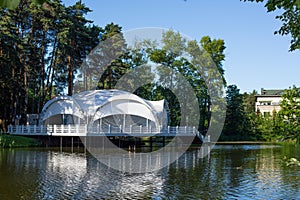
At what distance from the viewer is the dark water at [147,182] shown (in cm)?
1171

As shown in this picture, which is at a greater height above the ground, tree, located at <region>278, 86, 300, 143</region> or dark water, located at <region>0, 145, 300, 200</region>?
tree, located at <region>278, 86, 300, 143</region>

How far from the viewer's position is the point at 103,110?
32812mm

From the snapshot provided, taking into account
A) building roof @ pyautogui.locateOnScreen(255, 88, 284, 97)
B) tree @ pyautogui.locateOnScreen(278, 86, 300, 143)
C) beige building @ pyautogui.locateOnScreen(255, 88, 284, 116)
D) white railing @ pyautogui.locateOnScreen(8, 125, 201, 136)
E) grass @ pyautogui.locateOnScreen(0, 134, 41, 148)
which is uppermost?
building roof @ pyautogui.locateOnScreen(255, 88, 284, 97)

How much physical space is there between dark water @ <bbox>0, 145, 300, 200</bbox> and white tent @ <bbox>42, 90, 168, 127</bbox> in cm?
1323

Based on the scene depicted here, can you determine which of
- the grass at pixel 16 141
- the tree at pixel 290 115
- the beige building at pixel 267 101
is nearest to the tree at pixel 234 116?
the beige building at pixel 267 101

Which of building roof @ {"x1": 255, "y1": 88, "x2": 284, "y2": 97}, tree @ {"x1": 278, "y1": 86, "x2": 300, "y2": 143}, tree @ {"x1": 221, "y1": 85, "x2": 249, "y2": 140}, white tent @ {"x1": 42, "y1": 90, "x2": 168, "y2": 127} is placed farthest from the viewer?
building roof @ {"x1": 255, "y1": 88, "x2": 284, "y2": 97}

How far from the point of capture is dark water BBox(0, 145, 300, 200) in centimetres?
1171

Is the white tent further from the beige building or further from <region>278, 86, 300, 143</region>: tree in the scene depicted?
the beige building

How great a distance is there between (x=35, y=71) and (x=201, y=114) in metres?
21.2

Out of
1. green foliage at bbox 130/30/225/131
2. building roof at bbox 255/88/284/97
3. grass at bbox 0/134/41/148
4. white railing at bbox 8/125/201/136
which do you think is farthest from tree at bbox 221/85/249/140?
grass at bbox 0/134/41/148

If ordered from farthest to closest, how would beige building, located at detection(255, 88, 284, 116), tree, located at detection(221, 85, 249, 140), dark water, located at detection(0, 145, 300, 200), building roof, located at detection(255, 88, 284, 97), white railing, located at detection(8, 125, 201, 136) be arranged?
building roof, located at detection(255, 88, 284, 97) < beige building, located at detection(255, 88, 284, 116) < tree, located at detection(221, 85, 249, 140) < white railing, located at detection(8, 125, 201, 136) < dark water, located at detection(0, 145, 300, 200)

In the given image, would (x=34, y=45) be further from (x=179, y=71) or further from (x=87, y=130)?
(x=179, y=71)

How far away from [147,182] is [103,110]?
1920cm

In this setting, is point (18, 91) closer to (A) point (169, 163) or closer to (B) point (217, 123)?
(A) point (169, 163)
